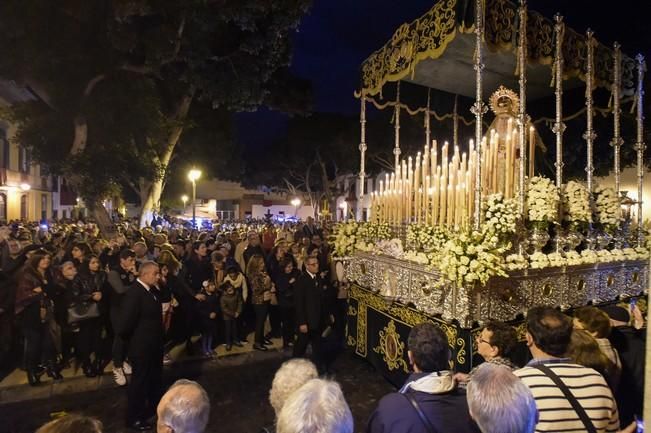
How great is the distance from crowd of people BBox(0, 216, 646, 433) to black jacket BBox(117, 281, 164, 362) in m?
0.01

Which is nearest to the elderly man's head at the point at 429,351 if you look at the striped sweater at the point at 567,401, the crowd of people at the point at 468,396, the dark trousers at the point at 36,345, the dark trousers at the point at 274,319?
the crowd of people at the point at 468,396

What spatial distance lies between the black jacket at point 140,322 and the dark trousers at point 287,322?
3.13 metres

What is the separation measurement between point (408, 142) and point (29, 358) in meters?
18.2

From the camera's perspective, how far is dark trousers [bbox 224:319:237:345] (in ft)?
25.0

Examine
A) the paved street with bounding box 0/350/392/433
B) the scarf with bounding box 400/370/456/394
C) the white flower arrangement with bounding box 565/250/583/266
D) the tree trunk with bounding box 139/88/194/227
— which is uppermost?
the tree trunk with bounding box 139/88/194/227

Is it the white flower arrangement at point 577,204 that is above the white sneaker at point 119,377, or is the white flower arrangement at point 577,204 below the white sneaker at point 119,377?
above

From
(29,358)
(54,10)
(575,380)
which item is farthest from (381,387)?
(54,10)

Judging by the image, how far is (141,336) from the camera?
4.94m

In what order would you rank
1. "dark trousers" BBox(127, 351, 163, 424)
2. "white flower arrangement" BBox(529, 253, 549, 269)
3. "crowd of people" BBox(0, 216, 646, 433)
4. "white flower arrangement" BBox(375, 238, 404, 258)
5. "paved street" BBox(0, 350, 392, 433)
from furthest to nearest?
1. "white flower arrangement" BBox(375, 238, 404, 258)
2. "white flower arrangement" BBox(529, 253, 549, 269)
3. "paved street" BBox(0, 350, 392, 433)
4. "dark trousers" BBox(127, 351, 163, 424)
5. "crowd of people" BBox(0, 216, 646, 433)

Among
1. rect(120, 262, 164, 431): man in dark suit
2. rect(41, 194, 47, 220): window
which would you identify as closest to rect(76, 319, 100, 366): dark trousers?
rect(120, 262, 164, 431): man in dark suit

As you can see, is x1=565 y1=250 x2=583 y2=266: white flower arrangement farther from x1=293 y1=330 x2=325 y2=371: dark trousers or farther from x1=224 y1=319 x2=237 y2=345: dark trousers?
x1=224 y1=319 x2=237 y2=345: dark trousers

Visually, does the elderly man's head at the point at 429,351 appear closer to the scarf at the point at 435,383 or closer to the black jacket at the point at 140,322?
the scarf at the point at 435,383

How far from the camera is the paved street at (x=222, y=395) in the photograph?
5273mm

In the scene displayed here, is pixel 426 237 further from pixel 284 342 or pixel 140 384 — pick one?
pixel 140 384
